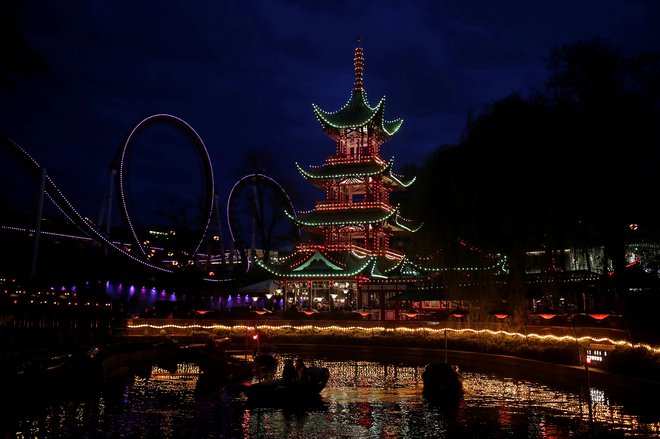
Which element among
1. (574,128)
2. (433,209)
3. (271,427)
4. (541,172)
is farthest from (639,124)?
(271,427)

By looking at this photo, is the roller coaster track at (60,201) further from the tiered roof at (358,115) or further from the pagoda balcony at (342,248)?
the tiered roof at (358,115)

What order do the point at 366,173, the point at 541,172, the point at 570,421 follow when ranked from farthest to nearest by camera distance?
1. the point at 366,173
2. the point at 541,172
3. the point at 570,421

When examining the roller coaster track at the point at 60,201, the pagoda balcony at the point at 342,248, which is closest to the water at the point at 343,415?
the pagoda balcony at the point at 342,248

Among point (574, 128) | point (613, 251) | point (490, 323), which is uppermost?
point (574, 128)

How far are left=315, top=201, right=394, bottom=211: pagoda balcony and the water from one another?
31.9m

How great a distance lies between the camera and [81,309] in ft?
107

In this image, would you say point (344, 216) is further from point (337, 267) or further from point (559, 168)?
point (559, 168)

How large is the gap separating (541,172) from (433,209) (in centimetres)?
503

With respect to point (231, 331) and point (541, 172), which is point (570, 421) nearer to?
point (541, 172)

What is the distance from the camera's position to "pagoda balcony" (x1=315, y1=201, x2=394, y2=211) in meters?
55.0

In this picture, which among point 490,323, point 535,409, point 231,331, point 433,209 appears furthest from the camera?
point 231,331

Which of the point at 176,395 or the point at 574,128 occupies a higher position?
the point at 574,128

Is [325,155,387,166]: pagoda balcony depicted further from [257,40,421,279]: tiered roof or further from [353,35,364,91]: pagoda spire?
[353,35,364,91]: pagoda spire

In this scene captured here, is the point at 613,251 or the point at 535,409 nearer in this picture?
the point at 535,409
